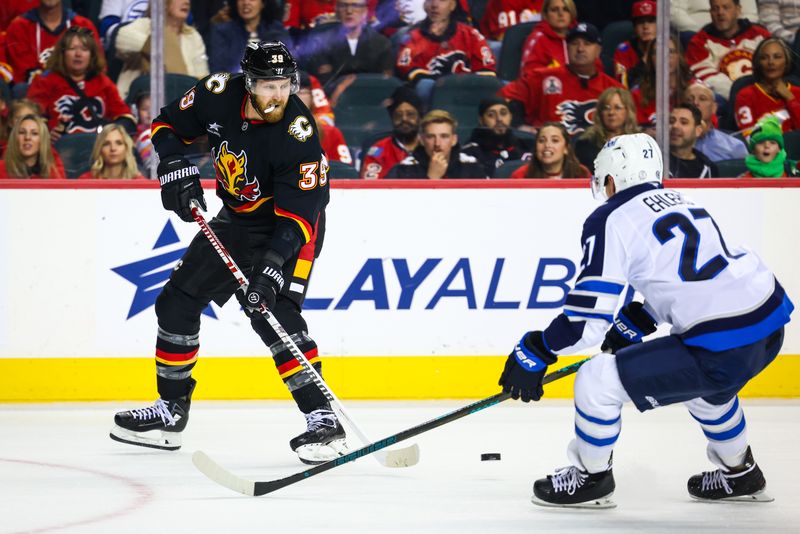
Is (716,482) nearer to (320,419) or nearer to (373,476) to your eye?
(373,476)

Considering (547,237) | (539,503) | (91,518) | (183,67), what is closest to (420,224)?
(547,237)

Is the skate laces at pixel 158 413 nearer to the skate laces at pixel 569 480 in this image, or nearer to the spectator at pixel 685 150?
the skate laces at pixel 569 480

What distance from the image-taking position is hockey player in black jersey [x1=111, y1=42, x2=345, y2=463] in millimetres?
3400

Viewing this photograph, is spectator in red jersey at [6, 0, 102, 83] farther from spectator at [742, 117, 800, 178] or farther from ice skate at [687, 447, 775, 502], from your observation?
ice skate at [687, 447, 775, 502]

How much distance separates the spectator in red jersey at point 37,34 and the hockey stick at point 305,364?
1.98m

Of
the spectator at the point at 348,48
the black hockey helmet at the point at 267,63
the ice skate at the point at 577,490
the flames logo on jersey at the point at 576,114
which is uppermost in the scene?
the black hockey helmet at the point at 267,63

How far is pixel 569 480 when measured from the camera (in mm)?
2879

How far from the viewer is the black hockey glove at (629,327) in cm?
290

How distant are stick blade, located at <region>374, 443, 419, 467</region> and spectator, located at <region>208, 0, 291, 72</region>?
104 inches

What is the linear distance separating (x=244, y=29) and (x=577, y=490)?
3.31 meters

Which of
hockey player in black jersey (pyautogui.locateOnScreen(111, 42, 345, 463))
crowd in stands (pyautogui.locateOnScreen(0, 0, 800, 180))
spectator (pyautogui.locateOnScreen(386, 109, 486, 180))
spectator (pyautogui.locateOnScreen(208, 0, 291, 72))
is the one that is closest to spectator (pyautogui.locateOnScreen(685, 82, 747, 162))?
crowd in stands (pyautogui.locateOnScreen(0, 0, 800, 180))

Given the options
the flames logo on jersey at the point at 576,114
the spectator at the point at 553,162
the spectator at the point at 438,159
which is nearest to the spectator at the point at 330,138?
the spectator at the point at 438,159

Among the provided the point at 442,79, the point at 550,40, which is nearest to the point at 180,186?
the point at 442,79

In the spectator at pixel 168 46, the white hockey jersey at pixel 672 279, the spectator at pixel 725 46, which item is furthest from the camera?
the spectator at pixel 725 46
